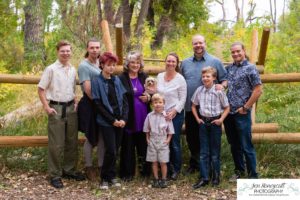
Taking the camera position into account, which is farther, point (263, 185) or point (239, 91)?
point (239, 91)

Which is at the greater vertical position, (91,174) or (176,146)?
(176,146)

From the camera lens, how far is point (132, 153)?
4.91m

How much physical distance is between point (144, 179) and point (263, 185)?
1.51m

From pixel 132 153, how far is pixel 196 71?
1.16 m

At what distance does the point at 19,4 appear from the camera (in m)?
12.8

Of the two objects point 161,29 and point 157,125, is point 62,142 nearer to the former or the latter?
point 157,125

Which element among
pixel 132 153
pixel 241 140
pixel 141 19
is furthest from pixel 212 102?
pixel 141 19

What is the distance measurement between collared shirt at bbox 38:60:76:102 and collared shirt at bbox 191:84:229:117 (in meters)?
1.42

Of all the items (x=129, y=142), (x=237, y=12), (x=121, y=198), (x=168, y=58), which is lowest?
(x=121, y=198)

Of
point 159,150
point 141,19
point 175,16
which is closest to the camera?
point 159,150

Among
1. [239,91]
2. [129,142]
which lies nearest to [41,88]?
[129,142]

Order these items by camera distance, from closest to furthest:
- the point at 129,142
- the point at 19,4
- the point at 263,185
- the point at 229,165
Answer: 1. the point at 263,185
2. the point at 129,142
3. the point at 229,165
4. the point at 19,4

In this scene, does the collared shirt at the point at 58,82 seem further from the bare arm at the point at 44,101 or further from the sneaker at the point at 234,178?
the sneaker at the point at 234,178

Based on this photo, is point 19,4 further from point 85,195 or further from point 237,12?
point 237,12
